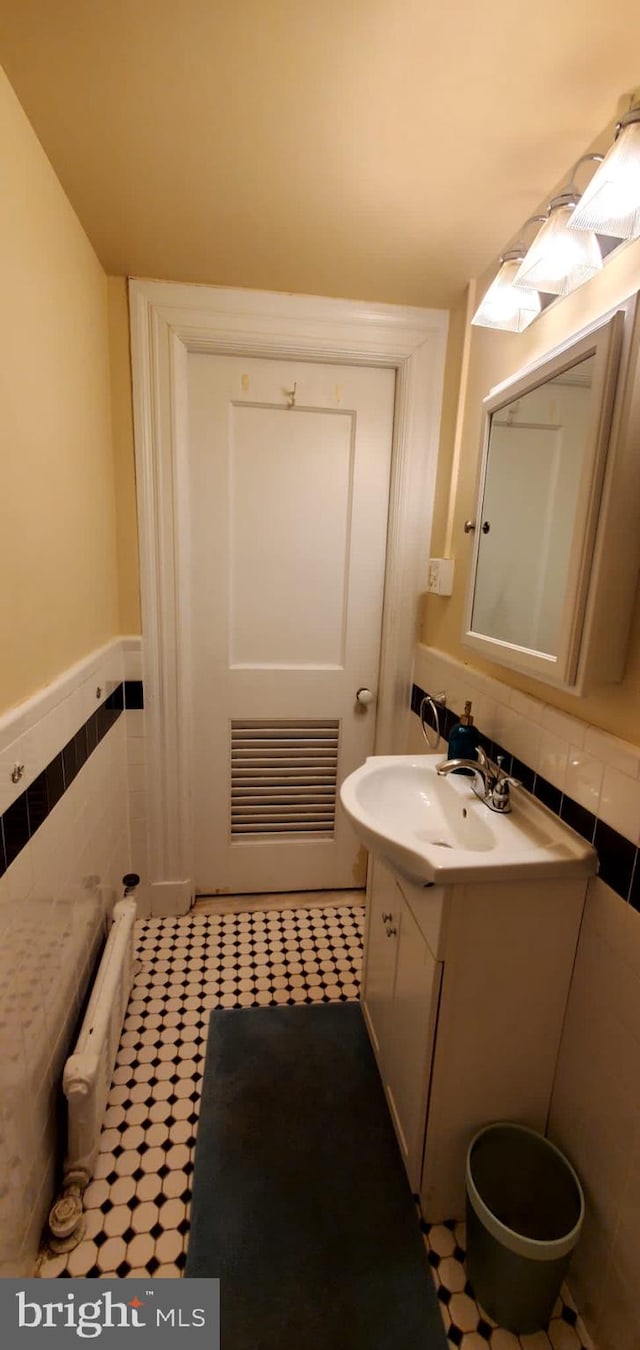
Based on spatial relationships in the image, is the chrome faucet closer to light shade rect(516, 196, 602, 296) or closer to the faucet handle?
the faucet handle

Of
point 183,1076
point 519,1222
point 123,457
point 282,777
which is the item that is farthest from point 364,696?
point 519,1222

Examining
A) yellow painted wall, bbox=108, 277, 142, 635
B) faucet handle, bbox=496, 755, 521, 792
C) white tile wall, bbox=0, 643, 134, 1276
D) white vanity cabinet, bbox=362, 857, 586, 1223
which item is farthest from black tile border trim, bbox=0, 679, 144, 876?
faucet handle, bbox=496, 755, 521, 792

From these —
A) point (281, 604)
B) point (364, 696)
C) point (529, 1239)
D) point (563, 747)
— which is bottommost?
point (529, 1239)

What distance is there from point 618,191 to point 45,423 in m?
1.08

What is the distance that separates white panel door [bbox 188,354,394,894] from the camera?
5.57 feet

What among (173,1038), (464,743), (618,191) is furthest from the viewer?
(173,1038)

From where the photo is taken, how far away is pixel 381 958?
1326 millimetres

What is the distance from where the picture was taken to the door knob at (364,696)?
191 centimetres

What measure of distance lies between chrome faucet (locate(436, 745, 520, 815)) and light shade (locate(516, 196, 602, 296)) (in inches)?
37.2

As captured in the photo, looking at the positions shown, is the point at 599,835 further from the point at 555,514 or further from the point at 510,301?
the point at 510,301

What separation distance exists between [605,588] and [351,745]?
4.04 feet

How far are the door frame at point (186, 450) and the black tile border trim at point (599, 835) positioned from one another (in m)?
0.81

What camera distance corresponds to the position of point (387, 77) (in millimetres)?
884

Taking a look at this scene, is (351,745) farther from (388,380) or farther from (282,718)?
(388,380)
